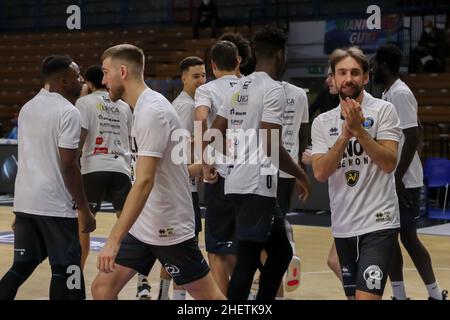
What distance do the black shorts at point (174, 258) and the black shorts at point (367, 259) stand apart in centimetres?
81

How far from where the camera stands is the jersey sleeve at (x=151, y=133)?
5.00m

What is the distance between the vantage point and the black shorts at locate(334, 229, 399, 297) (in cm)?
514

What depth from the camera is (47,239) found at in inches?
236

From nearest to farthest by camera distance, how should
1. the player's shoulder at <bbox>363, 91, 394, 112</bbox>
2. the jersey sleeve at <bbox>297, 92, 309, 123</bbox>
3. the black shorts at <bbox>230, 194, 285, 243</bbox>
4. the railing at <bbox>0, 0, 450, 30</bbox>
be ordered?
the player's shoulder at <bbox>363, 91, 394, 112</bbox>
the black shorts at <bbox>230, 194, 285, 243</bbox>
the jersey sleeve at <bbox>297, 92, 309, 123</bbox>
the railing at <bbox>0, 0, 450, 30</bbox>

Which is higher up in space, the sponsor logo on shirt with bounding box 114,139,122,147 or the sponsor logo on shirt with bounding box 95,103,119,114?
the sponsor logo on shirt with bounding box 95,103,119,114

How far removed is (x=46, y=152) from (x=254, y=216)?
1397 millimetres

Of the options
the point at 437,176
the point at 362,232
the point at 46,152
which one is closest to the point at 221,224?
the point at 46,152

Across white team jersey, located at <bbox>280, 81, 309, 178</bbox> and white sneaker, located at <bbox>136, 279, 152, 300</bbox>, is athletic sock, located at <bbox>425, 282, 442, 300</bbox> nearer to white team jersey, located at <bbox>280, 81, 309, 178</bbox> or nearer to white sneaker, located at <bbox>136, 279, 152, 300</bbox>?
white team jersey, located at <bbox>280, 81, 309, 178</bbox>

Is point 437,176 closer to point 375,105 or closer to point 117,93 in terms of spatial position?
point 375,105

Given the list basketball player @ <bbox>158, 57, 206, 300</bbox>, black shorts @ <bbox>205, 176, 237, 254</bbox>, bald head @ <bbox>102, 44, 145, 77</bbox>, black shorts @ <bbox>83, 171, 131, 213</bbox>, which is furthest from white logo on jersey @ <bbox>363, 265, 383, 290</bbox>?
black shorts @ <bbox>83, 171, 131, 213</bbox>

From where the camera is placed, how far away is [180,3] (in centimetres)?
2441

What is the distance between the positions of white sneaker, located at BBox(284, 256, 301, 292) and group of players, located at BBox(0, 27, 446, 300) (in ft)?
0.05

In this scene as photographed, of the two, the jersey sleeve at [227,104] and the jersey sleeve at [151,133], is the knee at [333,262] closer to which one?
the jersey sleeve at [227,104]

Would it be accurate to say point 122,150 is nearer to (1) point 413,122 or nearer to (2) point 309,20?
(1) point 413,122
